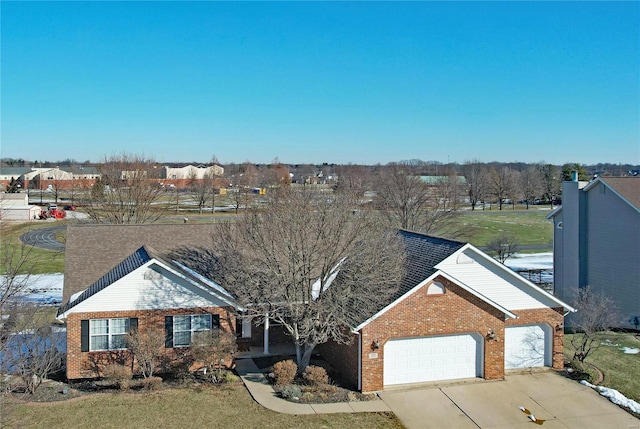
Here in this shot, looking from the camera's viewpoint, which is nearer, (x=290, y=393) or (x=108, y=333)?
(x=290, y=393)

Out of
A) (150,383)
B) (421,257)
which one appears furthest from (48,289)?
(421,257)

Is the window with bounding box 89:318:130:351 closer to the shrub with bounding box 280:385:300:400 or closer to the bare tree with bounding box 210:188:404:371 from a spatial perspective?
the bare tree with bounding box 210:188:404:371

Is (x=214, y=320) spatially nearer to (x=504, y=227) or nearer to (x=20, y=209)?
(x=504, y=227)

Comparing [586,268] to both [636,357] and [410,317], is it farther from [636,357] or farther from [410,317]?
[410,317]

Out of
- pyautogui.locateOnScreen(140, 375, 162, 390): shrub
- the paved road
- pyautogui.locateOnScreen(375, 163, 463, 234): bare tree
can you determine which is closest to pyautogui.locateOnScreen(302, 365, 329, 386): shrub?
pyautogui.locateOnScreen(140, 375, 162, 390): shrub

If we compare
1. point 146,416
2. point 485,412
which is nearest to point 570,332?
point 485,412

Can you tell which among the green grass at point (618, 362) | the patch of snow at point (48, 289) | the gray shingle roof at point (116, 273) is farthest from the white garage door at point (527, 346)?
the patch of snow at point (48, 289)
